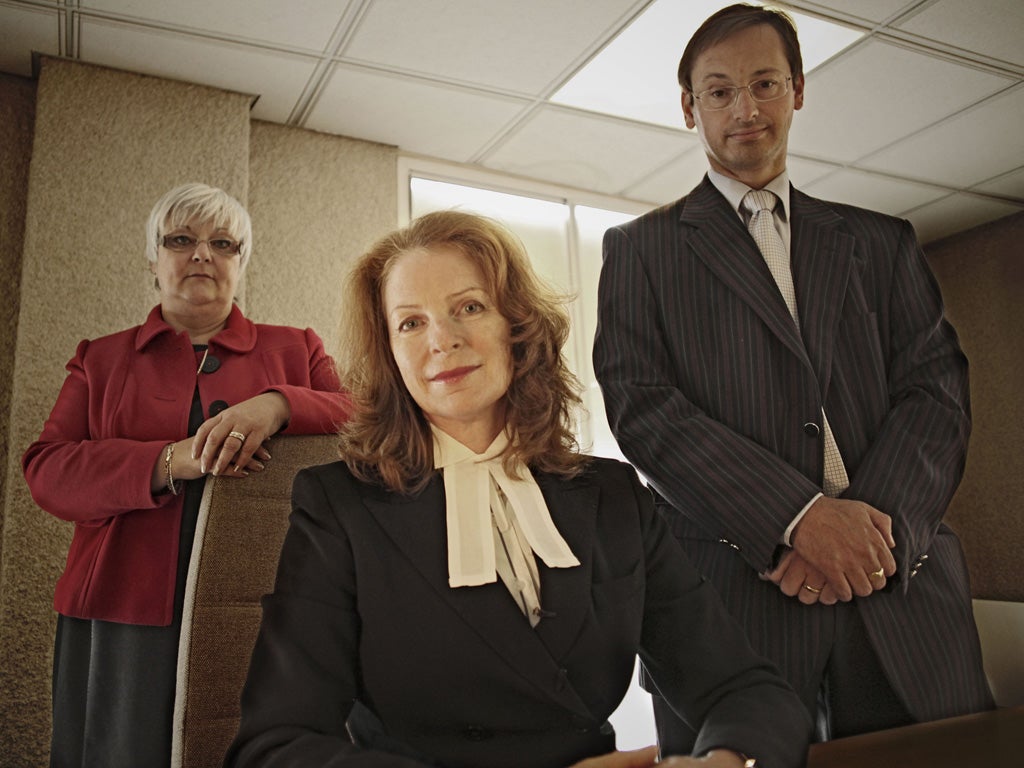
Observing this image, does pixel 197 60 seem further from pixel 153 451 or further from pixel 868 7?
pixel 868 7

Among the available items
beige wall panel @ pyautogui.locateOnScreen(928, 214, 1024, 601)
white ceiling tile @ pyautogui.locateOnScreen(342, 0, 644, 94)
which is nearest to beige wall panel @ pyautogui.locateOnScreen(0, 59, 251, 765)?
white ceiling tile @ pyautogui.locateOnScreen(342, 0, 644, 94)

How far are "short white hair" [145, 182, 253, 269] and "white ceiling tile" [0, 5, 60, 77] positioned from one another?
1435mm

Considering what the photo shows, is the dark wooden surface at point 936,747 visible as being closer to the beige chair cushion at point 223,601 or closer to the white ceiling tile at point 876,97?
the beige chair cushion at point 223,601

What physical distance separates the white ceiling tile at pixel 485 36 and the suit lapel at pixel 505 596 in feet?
7.34

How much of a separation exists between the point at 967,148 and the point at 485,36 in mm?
2655

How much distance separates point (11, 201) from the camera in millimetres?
3057

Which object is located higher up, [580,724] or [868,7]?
[868,7]

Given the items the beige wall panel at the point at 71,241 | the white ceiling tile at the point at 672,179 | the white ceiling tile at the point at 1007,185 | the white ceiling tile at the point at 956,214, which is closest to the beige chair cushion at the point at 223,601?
the beige wall panel at the point at 71,241

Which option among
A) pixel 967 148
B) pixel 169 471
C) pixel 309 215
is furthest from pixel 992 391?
pixel 169 471

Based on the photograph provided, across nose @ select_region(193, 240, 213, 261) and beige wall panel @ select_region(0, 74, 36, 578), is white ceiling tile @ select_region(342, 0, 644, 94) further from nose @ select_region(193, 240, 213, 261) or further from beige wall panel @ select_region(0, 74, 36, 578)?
nose @ select_region(193, 240, 213, 261)

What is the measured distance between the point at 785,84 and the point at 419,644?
3.73ft

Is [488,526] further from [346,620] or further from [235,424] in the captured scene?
[235,424]

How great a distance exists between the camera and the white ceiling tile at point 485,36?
9.36ft

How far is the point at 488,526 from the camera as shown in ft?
3.47
